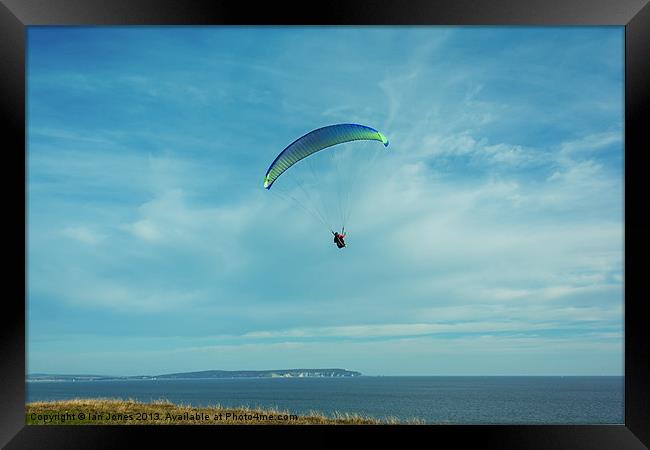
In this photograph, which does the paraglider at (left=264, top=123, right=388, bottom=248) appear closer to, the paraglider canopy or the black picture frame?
the paraglider canopy

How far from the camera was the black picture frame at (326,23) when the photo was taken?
168 inches

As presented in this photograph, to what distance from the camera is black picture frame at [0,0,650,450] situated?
427 cm

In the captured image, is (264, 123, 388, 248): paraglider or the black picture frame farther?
(264, 123, 388, 248): paraglider

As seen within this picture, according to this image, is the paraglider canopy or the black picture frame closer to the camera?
the black picture frame

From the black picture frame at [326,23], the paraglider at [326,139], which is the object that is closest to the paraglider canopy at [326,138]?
the paraglider at [326,139]

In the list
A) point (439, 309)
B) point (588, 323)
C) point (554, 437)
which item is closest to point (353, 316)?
point (439, 309)

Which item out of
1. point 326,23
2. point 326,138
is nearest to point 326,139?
point 326,138

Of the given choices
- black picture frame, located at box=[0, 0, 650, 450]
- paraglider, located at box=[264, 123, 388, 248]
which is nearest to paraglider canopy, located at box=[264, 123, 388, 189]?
paraglider, located at box=[264, 123, 388, 248]

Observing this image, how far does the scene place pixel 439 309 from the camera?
318 ft

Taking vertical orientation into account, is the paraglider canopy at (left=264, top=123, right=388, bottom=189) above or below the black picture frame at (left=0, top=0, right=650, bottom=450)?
above

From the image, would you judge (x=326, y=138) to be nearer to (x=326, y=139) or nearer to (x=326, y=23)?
(x=326, y=139)

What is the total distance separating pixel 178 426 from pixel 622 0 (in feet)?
14.2

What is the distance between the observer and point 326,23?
445 centimetres

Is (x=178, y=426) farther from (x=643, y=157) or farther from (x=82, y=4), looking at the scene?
(x=643, y=157)
